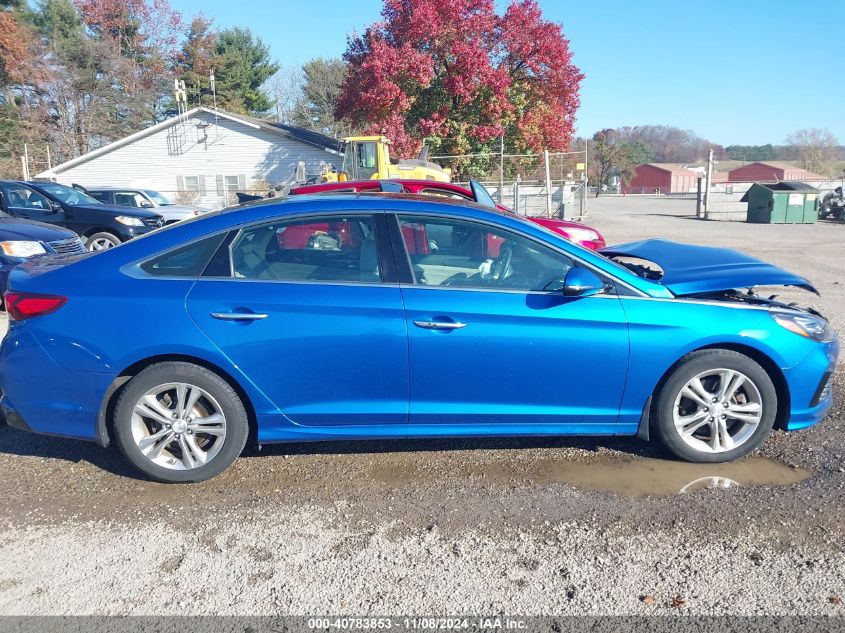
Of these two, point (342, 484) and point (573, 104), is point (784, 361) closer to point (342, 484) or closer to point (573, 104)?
point (342, 484)

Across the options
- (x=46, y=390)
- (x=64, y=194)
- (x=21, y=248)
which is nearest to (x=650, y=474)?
(x=46, y=390)

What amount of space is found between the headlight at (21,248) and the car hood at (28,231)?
99mm

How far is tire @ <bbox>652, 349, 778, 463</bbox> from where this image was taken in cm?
380

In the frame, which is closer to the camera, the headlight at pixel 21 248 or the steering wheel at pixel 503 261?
the steering wheel at pixel 503 261

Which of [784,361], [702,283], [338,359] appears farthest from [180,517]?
[784,361]

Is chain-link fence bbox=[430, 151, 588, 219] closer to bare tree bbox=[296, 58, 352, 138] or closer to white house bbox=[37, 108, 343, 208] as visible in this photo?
white house bbox=[37, 108, 343, 208]

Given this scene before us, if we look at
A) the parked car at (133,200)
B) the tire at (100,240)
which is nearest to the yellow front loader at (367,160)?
the parked car at (133,200)

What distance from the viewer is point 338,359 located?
363 cm

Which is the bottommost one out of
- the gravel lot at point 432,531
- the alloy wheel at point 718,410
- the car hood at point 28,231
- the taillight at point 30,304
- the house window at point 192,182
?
the gravel lot at point 432,531

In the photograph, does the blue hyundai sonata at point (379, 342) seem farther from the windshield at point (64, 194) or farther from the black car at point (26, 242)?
the windshield at point (64, 194)

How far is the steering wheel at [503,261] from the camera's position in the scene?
12.6 ft

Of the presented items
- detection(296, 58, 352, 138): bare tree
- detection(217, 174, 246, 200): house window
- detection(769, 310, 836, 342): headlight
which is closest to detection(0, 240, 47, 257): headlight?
detection(769, 310, 836, 342): headlight

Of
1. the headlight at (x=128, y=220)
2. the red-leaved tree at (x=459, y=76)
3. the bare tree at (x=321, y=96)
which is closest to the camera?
the headlight at (x=128, y=220)

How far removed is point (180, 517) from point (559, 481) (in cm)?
208
